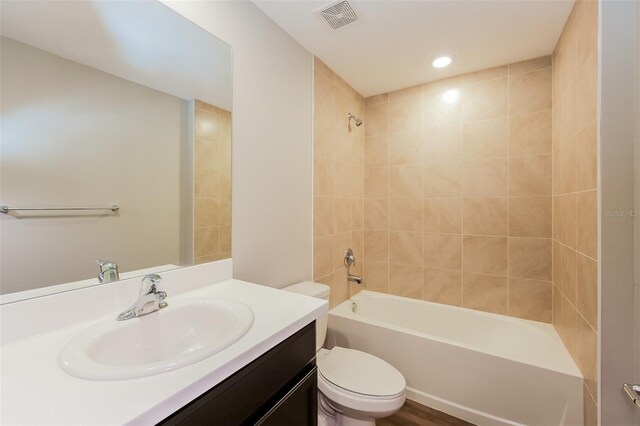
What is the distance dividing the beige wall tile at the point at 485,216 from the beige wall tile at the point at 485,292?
1.19 feet

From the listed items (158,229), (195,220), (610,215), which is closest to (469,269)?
(610,215)

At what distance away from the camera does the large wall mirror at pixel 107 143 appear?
73 cm

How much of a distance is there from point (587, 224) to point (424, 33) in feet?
4.50

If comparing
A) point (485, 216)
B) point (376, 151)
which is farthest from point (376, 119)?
point (485, 216)

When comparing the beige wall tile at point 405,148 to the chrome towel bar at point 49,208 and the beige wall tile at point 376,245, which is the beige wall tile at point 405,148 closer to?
the beige wall tile at point 376,245

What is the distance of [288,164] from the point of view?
5.47 feet

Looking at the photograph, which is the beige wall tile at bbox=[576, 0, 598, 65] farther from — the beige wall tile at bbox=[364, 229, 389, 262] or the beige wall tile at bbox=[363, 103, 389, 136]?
the beige wall tile at bbox=[364, 229, 389, 262]

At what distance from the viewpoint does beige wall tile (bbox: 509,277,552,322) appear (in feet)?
6.21

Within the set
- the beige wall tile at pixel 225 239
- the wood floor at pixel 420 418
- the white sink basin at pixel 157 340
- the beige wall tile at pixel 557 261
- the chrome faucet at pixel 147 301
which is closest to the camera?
the white sink basin at pixel 157 340

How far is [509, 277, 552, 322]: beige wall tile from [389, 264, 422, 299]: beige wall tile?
2.23 ft

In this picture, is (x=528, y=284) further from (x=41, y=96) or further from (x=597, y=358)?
(x=41, y=96)

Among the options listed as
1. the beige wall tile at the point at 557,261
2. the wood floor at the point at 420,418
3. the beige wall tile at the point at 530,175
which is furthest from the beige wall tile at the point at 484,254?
the wood floor at the point at 420,418

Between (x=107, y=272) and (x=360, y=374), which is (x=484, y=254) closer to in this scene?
(x=360, y=374)

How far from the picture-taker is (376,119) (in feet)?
8.35
